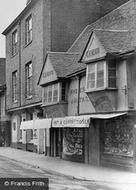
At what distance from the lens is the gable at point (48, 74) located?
24.6 metres

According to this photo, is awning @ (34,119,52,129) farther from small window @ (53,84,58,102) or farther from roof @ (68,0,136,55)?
roof @ (68,0,136,55)

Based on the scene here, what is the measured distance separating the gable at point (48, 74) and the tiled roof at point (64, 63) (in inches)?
9.9

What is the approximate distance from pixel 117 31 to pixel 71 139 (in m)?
7.00

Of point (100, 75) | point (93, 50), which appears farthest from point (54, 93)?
point (100, 75)

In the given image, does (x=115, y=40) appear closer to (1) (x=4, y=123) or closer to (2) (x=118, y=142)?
(2) (x=118, y=142)

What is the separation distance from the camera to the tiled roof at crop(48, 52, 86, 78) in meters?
23.9

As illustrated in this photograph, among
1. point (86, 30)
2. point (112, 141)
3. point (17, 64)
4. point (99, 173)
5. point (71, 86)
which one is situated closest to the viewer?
point (99, 173)

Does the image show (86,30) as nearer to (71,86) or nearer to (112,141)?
(71,86)

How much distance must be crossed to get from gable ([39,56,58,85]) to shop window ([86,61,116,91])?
16.3 feet

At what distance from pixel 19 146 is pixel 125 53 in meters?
21.1

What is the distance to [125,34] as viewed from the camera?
64.1 feet

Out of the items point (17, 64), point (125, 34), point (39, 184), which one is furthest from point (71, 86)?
point (39, 184)

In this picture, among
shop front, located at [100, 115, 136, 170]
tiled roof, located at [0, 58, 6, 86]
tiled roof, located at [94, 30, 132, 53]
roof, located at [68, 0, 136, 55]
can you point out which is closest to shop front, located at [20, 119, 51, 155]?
shop front, located at [100, 115, 136, 170]

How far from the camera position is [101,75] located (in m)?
18.5
